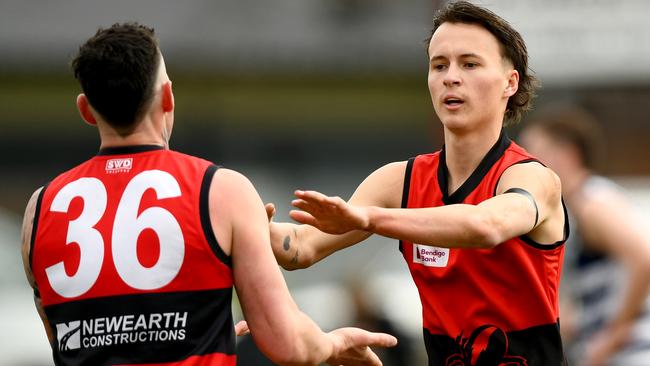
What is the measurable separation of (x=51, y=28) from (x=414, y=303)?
12.0 metres

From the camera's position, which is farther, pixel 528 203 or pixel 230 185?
pixel 528 203

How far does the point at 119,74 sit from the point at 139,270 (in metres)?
0.75

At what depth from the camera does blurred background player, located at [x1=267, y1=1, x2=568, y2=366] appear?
5711mm

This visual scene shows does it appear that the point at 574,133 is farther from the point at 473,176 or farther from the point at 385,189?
the point at 473,176

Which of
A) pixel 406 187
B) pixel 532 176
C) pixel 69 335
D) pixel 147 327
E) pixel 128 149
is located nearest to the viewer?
pixel 147 327

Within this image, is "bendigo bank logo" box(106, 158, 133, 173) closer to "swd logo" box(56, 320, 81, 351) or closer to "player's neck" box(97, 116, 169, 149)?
"player's neck" box(97, 116, 169, 149)

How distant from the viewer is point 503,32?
5859 mm

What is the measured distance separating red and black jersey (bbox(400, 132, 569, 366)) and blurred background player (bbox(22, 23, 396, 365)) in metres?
0.86

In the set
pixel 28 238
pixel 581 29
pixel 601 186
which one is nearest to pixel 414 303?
pixel 581 29

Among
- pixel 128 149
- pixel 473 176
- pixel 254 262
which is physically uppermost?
pixel 128 149

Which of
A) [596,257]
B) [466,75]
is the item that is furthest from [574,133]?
[466,75]

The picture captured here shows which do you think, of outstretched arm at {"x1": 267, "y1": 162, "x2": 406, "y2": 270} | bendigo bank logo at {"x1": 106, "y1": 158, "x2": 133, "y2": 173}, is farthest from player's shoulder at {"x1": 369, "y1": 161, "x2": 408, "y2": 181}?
bendigo bank logo at {"x1": 106, "y1": 158, "x2": 133, "y2": 173}

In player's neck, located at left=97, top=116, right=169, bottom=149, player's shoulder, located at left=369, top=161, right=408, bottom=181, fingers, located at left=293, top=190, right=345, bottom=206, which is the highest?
player's neck, located at left=97, top=116, right=169, bottom=149

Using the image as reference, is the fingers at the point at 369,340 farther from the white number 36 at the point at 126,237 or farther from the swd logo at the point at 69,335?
the swd logo at the point at 69,335
